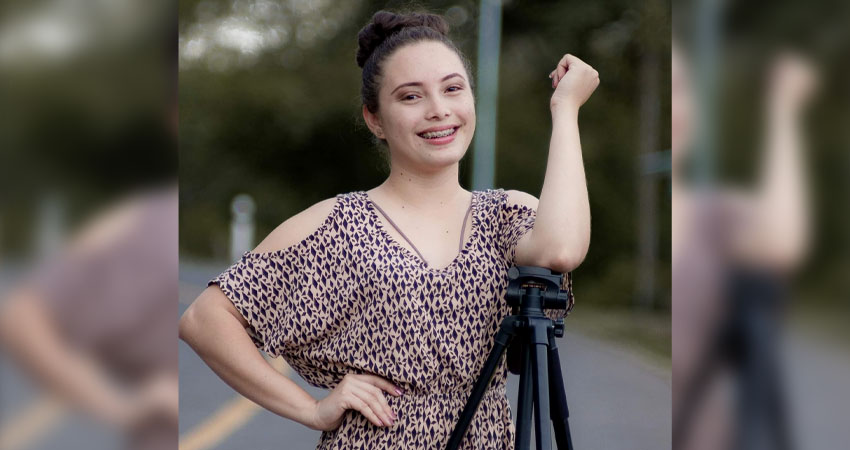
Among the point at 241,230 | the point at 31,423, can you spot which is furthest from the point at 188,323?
the point at 241,230

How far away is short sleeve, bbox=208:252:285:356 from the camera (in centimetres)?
125

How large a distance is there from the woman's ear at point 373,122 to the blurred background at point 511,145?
1.77m

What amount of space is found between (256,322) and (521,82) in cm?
480

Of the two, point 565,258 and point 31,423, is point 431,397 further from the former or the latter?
point 31,423

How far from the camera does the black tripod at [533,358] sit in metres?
1.05

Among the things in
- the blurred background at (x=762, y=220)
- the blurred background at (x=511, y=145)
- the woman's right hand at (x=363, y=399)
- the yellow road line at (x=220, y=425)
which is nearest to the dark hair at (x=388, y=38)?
the woman's right hand at (x=363, y=399)

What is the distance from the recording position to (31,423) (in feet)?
1.69

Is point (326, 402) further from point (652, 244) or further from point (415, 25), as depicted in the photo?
point (652, 244)

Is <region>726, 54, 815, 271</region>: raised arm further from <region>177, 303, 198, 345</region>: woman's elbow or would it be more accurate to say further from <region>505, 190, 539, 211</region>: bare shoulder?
<region>177, 303, 198, 345</region>: woman's elbow

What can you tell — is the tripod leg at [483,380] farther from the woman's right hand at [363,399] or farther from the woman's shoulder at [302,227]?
the woman's shoulder at [302,227]

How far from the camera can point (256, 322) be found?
125 cm

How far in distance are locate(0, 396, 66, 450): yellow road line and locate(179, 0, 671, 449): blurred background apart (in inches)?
102

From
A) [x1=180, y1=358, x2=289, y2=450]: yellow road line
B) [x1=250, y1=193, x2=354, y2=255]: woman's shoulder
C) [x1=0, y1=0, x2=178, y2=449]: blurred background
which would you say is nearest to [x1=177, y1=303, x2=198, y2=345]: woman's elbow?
[x1=250, y1=193, x2=354, y2=255]: woman's shoulder

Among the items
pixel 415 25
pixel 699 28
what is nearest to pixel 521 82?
pixel 415 25
